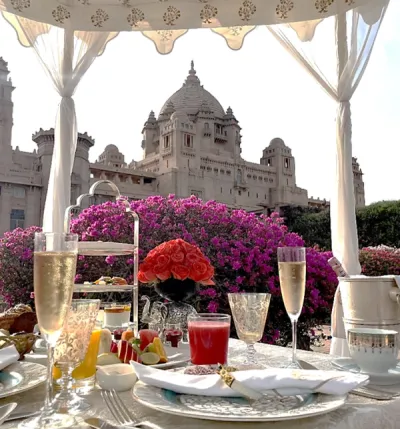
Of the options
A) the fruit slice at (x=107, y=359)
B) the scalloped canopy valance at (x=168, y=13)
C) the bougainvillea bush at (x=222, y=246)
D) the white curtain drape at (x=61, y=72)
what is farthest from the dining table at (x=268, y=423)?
the bougainvillea bush at (x=222, y=246)

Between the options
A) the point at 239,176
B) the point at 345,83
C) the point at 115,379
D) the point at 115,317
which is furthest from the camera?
the point at 239,176

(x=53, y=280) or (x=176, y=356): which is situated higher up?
(x=53, y=280)

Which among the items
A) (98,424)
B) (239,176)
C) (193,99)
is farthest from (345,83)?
(193,99)

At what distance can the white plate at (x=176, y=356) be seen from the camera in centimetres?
101

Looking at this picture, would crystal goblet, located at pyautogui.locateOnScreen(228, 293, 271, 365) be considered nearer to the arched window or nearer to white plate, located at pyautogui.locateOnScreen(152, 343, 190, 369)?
white plate, located at pyautogui.locateOnScreen(152, 343, 190, 369)

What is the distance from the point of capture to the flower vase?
1392mm

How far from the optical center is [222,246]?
4371 mm

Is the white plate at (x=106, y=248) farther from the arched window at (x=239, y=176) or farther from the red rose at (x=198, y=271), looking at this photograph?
the arched window at (x=239, y=176)

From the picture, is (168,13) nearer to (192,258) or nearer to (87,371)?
(192,258)

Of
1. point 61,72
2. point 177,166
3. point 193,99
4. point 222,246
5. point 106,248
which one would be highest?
point 193,99

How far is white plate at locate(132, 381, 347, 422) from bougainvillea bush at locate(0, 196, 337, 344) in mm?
3300

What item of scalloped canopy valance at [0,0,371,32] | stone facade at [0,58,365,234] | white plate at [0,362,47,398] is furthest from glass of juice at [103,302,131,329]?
stone facade at [0,58,365,234]

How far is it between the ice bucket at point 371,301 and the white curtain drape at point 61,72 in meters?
2.23

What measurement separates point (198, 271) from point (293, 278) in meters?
0.33
